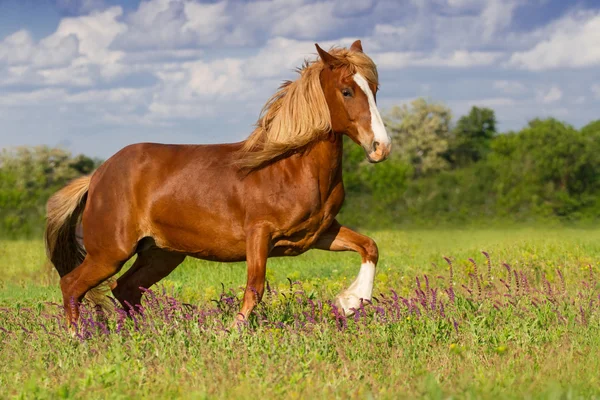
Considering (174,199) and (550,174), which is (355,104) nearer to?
(174,199)

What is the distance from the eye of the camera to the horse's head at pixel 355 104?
19.8 ft

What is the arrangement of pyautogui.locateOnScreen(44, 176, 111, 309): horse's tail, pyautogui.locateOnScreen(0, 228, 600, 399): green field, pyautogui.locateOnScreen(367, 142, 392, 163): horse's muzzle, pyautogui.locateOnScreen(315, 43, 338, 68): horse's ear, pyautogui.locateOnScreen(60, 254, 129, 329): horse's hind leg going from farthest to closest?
pyautogui.locateOnScreen(44, 176, 111, 309): horse's tail < pyautogui.locateOnScreen(60, 254, 129, 329): horse's hind leg < pyautogui.locateOnScreen(315, 43, 338, 68): horse's ear < pyautogui.locateOnScreen(367, 142, 392, 163): horse's muzzle < pyautogui.locateOnScreen(0, 228, 600, 399): green field

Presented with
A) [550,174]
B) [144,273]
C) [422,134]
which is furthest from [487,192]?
[422,134]

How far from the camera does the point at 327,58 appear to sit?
21.0ft

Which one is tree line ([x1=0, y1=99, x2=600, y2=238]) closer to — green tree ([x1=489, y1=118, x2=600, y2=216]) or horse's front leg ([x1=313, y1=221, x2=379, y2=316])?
green tree ([x1=489, y1=118, x2=600, y2=216])

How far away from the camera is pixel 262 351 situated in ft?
18.5

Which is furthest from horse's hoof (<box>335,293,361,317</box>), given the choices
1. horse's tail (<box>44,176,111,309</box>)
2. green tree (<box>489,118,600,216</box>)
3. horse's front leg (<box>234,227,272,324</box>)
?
green tree (<box>489,118,600,216</box>)

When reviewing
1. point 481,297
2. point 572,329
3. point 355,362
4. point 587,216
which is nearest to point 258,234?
point 355,362

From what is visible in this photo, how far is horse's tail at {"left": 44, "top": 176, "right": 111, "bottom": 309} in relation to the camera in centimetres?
800

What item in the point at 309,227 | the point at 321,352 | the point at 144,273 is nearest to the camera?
the point at 321,352

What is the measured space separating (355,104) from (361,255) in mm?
1292

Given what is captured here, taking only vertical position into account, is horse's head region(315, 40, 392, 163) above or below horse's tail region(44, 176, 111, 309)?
above

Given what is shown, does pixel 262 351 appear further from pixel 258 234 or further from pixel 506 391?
pixel 506 391

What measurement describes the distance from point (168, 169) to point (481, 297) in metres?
3.04
